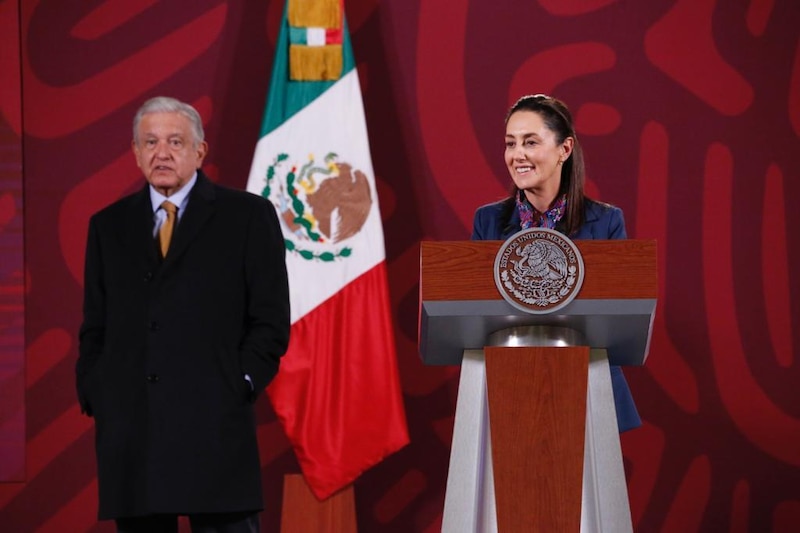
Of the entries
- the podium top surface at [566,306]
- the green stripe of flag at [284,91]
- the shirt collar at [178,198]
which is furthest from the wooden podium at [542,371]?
the green stripe of flag at [284,91]

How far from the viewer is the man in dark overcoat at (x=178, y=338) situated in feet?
7.73

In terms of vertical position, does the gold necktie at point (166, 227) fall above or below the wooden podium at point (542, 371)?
above

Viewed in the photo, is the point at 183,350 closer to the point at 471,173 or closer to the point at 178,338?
the point at 178,338

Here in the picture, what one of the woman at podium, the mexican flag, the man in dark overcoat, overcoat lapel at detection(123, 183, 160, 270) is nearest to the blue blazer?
the woman at podium

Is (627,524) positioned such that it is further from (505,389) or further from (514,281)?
(514,281)

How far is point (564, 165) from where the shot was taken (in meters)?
2.54

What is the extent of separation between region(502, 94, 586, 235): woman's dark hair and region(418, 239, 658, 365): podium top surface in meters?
0.47

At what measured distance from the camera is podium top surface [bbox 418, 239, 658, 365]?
6.25ft

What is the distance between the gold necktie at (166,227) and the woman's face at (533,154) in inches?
31.1

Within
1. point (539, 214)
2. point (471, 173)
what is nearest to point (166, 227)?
point (539, 214)

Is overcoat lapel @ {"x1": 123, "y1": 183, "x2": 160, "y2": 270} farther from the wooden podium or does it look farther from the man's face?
the wooden podium

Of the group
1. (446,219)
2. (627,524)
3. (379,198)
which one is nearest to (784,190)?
(446,219)

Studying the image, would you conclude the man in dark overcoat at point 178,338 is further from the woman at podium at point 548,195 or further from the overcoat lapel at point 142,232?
the woman at podium at point 548,195

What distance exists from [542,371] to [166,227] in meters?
1.03
